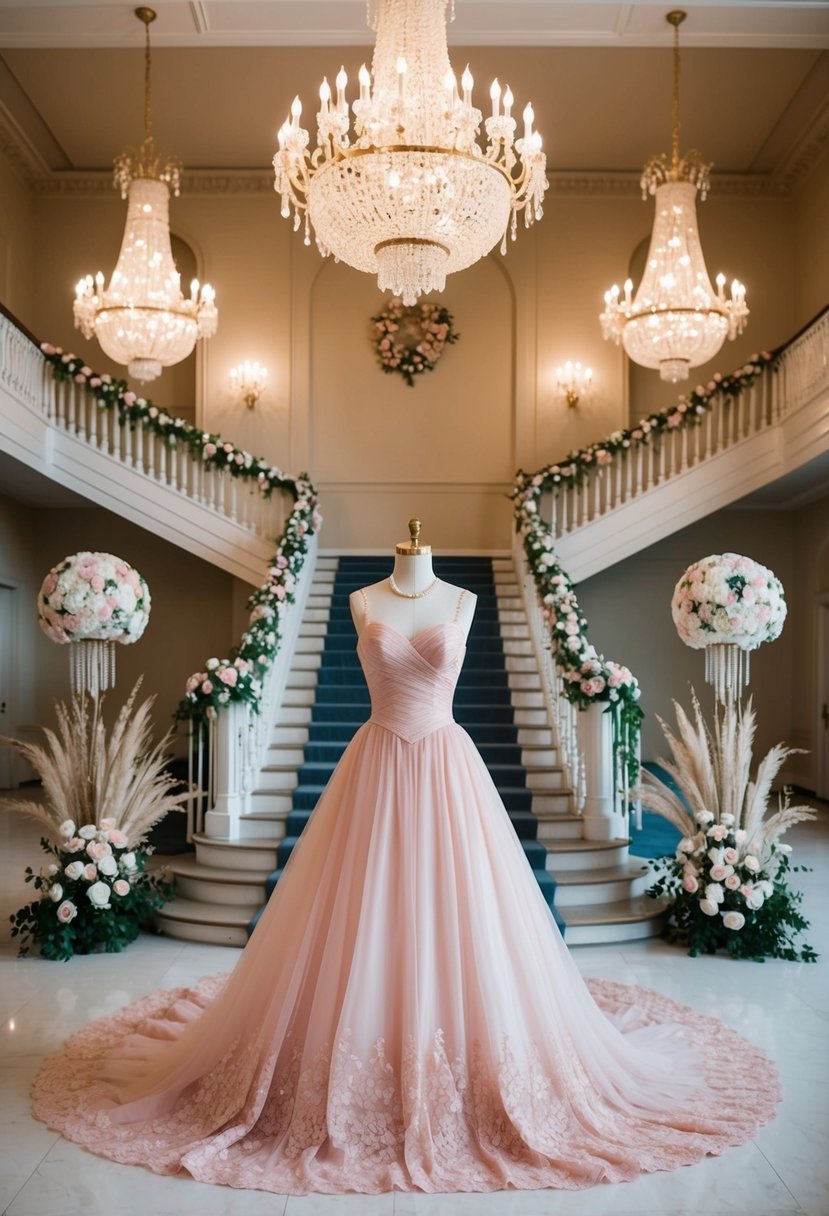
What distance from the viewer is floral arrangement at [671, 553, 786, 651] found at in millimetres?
5750

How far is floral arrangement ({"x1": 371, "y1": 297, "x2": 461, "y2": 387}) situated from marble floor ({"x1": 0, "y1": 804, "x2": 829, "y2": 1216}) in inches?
315

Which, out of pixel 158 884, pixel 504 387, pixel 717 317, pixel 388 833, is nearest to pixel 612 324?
pixel 717 317

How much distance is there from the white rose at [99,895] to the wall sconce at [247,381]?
305 inches

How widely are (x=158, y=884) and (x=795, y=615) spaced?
8.44 metres

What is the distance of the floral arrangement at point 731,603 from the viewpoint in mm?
5750

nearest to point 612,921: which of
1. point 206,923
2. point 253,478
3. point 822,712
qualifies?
point 206,923

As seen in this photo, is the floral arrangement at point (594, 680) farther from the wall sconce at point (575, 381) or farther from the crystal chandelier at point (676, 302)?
the wall sconce at point (575, 381)

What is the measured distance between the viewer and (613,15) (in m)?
8.52

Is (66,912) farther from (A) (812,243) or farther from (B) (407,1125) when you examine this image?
(A) (812,243)

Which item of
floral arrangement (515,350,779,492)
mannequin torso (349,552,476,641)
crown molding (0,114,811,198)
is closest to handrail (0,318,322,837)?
floral arrangement (515,350,779,492)

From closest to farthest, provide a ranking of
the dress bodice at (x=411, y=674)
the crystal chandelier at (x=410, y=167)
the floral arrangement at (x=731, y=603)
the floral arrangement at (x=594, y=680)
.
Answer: the dress bodice at (x=411, y=674) < the crystal chandelier at (x=410, y=167) < the floral arrangement at (x=731, y=603) < the floral arrangement at (x=594, y=680)

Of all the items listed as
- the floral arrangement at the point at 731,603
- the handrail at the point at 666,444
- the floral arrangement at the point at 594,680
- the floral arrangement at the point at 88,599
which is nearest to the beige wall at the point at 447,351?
the handrail at the point at 666,444

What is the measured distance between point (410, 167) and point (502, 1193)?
4060mm

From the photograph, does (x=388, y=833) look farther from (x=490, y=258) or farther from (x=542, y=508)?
(x=490, y=258)
